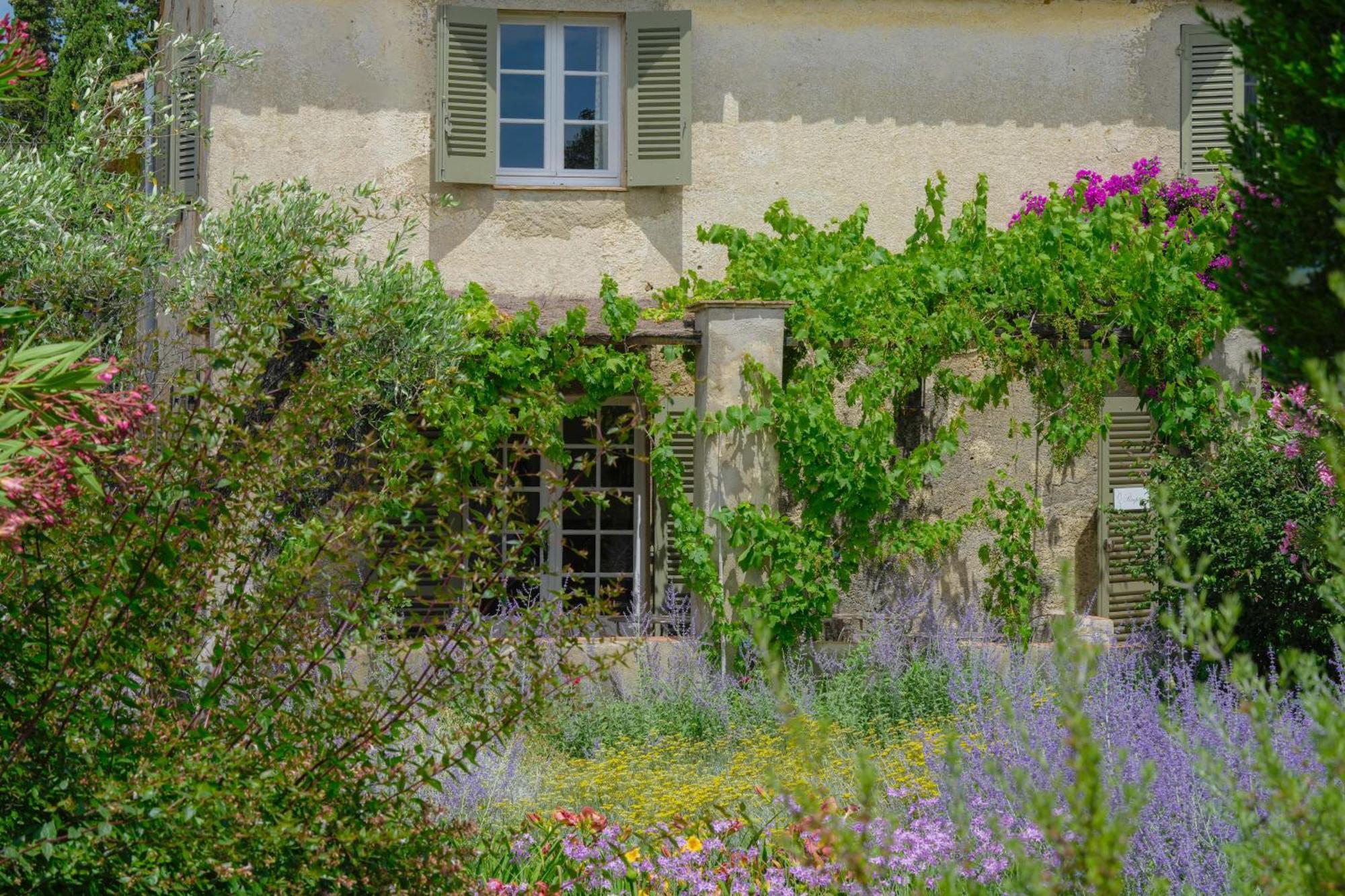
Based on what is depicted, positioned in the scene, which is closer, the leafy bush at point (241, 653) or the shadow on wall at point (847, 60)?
the leafy bush at point (241, 653)

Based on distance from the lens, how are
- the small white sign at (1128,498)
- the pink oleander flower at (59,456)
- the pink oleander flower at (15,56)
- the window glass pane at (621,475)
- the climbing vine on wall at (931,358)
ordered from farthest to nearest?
the window glass pane at (621,475)
the small white sign at (1128,498)
the climbing vine on wall at (931,358)
the pink oleander flower at (15,56)
the pink oleander flower at (59,456)

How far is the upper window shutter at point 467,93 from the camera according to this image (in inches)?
434

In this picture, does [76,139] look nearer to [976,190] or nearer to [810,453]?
→ [810,453]

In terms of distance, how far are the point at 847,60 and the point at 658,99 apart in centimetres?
144

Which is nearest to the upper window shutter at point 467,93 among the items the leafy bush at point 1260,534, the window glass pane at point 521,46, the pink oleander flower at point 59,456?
the window glass pane at point 521,46

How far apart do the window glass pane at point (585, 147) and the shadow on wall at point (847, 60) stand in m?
0.74

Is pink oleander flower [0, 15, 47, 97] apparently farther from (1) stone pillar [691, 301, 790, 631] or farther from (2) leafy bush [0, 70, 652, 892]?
(1) stone pillar [691, 301, 790, 631]

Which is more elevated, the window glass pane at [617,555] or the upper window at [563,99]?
the upper window at [563,99]

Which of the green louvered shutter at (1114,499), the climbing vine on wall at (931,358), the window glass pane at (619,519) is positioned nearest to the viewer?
the climbing vine on wall at (931,358)

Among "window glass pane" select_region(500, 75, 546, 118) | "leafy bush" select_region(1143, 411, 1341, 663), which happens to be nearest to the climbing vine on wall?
"leafy bush" select_region(1143, 411, 1341, 663)

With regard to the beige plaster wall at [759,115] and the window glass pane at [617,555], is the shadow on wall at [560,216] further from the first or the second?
the window glass pane at [617,555]

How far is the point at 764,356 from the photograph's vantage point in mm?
9328

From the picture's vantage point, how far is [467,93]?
11.1 metres

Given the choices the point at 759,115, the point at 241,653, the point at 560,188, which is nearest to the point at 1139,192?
the point at 759,115
